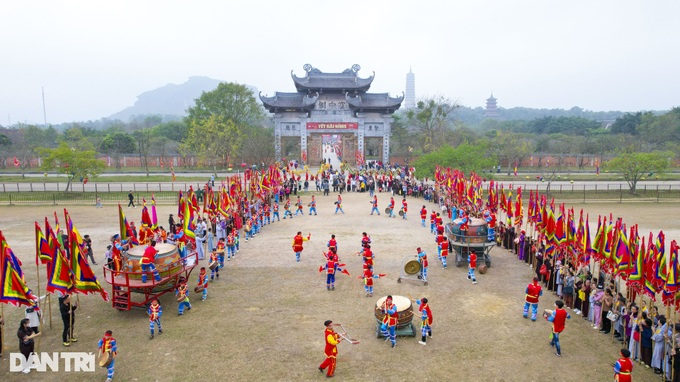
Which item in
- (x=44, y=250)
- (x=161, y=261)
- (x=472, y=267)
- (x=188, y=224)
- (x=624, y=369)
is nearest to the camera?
(x=624, y=369)

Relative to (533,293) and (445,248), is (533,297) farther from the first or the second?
(445,248)

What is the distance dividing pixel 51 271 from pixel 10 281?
937mm

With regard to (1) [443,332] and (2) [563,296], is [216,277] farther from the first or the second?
(2) [563,296]

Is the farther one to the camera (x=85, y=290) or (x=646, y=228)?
(x=646, y=228)

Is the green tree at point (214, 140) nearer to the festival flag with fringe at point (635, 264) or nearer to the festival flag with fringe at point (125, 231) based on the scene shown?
the festival flag with fringe at point (125, 231)

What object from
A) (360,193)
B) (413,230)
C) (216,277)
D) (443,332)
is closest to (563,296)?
(443,332)

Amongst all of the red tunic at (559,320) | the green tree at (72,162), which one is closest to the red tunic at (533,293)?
the red tunic at (559,320)

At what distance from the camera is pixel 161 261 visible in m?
13.1

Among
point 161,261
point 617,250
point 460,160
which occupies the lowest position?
point 161,261

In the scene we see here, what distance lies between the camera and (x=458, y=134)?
62719 millimetres

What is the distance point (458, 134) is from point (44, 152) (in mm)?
49555

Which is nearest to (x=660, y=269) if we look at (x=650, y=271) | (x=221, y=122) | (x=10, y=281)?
(x=650, y=271)

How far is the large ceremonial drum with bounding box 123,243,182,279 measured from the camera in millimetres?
12766
